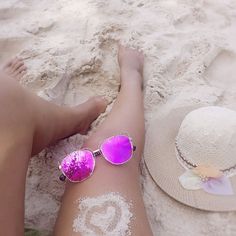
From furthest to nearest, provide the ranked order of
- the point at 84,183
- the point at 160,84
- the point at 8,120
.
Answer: the point at 160,84 < the point at 84,183 < the point at 8,120

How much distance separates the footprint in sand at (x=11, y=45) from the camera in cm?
199

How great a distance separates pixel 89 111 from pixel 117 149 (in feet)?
0.94

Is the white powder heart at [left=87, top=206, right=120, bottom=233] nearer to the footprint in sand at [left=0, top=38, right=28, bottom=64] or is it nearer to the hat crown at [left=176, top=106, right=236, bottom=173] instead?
the hat crown at [left=176, top=106, right=236, bottom=173]

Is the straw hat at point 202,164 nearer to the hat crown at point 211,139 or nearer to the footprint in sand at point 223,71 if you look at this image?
the hat crown at point 211,139

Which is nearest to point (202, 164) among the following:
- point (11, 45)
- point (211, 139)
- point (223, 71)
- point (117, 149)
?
point (211, 139)

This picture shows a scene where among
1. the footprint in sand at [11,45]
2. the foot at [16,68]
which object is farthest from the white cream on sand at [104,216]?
the footprint in sand at [11,45]

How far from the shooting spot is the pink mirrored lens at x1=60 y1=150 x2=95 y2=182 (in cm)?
133

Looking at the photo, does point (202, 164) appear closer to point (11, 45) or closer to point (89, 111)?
point (89, 111)

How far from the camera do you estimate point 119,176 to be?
1.32m

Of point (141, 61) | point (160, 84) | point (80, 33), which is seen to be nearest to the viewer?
point (160, 84)

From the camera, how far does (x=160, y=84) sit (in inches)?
69.7

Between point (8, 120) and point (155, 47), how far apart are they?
3.10 feet

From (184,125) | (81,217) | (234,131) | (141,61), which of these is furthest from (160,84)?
(81,217)

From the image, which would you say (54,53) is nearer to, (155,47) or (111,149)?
(155,47)
